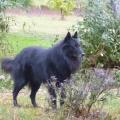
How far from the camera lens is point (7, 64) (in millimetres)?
9031

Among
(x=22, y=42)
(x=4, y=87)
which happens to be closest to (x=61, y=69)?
(x=4, y=87)

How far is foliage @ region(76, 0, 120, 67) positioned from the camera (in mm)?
13805

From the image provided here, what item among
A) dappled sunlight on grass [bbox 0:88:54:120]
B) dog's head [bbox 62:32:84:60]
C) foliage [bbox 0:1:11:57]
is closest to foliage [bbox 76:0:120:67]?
foliage [bbox 0:1:11:57]

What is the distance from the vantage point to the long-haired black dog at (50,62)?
26.7 feet

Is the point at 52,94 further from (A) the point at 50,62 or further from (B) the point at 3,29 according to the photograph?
(B) the point at 3,29

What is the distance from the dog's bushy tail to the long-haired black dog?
17 centimetres

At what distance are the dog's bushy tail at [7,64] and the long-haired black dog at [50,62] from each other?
167 mm

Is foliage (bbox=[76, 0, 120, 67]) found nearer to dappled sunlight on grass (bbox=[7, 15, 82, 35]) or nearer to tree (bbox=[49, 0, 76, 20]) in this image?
dappled sunlight on grass (bbox=[7, 15, 82, 35])

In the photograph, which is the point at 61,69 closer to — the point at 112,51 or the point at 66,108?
the point at 66,108

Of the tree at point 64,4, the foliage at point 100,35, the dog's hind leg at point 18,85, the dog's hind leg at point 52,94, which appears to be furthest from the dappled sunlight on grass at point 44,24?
the dog's hind leg at point 52,94

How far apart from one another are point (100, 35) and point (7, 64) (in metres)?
5.59

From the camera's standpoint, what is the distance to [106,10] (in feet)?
47.5

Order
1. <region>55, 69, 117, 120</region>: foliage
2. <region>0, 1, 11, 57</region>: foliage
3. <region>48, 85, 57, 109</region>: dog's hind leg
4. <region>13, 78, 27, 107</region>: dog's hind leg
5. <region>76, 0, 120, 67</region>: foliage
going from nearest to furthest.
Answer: <region>55, 69, 117, 120</region>: foliage
<region>48, 85, 57, 109</region>: dog's hind leg
<region>13, 78, 27, 107</region>: dog's hind leg
<region>76, 0, 120, 67</region>: foliage
<region>0, 1, 11, 57</region>: foliage

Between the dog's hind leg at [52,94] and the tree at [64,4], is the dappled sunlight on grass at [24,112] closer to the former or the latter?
the dog's hind leg at [52,94]
